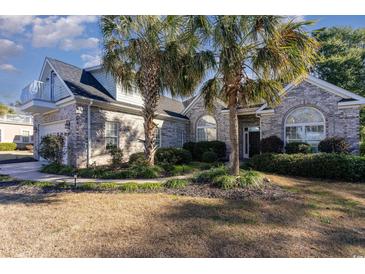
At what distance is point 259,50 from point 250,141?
411 inches

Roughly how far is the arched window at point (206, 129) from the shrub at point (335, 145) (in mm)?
7527

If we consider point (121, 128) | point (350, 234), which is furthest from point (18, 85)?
point (350, 234)

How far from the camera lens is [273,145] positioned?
12.5 metres

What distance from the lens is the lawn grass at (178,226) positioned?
3186 mm

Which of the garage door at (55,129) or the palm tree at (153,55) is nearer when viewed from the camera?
the palm tree at (153,55)

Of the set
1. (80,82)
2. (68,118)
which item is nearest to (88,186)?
(68,118)

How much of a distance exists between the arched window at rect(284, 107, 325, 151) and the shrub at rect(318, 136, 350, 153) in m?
1.09

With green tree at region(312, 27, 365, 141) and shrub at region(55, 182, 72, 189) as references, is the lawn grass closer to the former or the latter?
shrub at region(55, 182, 72, 189)

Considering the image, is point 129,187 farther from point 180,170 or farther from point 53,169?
point 53,169

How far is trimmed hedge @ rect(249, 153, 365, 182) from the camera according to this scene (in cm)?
837

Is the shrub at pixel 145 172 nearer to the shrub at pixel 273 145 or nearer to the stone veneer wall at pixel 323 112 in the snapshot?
the shrub at pixel 273 145

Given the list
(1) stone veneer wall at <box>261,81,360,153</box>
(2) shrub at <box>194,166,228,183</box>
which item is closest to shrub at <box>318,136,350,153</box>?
(1) stone veneer wall at <box>261,81,360,153</box>

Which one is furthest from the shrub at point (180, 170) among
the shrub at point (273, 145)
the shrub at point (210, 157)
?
the shrub at point (273, 145)

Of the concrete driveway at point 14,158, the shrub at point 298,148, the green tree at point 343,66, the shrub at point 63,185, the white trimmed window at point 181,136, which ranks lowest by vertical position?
the shrub at point 63,185
